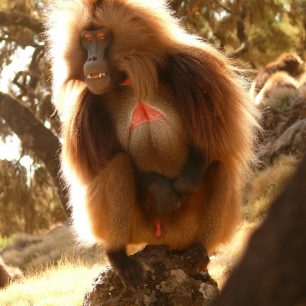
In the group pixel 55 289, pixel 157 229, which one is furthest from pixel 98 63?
pixel 55 289

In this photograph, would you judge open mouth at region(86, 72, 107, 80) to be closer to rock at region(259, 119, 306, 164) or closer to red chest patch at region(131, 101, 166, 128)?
red chest patch at region(131, 101, 166, 128)

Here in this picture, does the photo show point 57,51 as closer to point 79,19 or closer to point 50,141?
point 79,19

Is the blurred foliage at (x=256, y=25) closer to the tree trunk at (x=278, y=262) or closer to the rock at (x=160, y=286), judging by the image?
the rock at (x=160, y=286)

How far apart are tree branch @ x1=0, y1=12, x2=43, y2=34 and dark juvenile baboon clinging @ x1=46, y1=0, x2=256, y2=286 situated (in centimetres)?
915

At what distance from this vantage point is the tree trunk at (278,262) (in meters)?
1.20

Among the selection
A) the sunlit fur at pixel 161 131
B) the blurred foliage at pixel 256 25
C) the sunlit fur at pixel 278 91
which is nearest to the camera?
the sunlit fur at pixel 161 131

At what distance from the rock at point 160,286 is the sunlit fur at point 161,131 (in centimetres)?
16

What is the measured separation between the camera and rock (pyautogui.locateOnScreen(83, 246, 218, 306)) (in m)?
3.99

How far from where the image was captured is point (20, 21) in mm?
13273

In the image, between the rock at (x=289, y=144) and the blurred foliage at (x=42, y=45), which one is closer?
the rock at (x=289, y=144)

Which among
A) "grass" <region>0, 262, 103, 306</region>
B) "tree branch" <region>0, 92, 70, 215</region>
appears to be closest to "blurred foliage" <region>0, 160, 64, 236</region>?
"tree branch" <region>0, 92, 70, 215</region>

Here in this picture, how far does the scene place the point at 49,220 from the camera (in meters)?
17.3

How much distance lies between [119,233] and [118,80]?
3.10ft

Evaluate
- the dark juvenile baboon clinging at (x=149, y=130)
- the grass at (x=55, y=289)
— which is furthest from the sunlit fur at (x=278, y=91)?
the dark juvenile baboon clinging at (x=149, y=130)
